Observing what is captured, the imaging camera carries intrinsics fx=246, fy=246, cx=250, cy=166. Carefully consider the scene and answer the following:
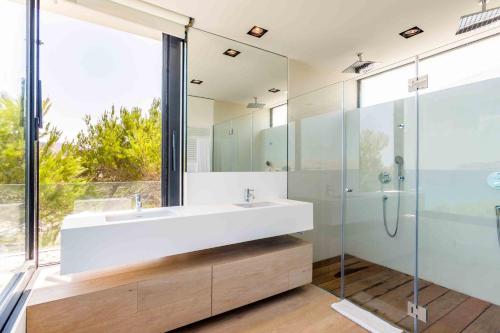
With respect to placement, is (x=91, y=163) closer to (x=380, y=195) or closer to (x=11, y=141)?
(x=11, y=141)

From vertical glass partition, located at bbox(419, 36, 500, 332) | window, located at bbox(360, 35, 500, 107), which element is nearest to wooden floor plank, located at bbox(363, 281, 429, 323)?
vertical glass partition, located at bbox(419, 36, 500, 332)

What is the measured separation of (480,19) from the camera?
1.76 m

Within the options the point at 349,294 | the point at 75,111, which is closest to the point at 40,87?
the point at 75,111

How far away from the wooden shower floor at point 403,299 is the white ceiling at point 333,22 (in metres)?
2.26

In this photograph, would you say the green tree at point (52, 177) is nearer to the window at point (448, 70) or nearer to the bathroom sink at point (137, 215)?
the bathroom sink at point (137, 215)

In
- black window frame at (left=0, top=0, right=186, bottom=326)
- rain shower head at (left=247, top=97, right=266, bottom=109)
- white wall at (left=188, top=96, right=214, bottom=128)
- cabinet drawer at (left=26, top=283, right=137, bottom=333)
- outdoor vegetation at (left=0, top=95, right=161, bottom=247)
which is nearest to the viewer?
cabinet drawer at (left=26, top=283, right=137, bottom=333)

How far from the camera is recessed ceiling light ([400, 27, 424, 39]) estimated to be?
2300 mm

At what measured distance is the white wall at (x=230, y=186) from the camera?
233cm

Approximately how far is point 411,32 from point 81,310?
345cm

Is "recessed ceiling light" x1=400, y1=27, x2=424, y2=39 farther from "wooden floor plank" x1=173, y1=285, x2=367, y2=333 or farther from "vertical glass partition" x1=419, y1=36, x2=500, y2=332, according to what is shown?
"wooden floor plank" x1=173, y1=285, x2=367, y2=333

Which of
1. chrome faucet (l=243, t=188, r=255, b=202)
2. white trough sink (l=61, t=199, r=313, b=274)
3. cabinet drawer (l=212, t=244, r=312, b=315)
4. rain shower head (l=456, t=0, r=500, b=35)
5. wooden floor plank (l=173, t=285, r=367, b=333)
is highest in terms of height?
rain shower head (l=456, t=0, r=500, b=35)

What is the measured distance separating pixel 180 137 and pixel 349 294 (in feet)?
7.25

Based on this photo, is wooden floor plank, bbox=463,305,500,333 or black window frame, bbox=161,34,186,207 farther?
black window frame, bbox=161,34,186,207

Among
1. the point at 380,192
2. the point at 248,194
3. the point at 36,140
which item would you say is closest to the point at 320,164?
the point at 380,192
